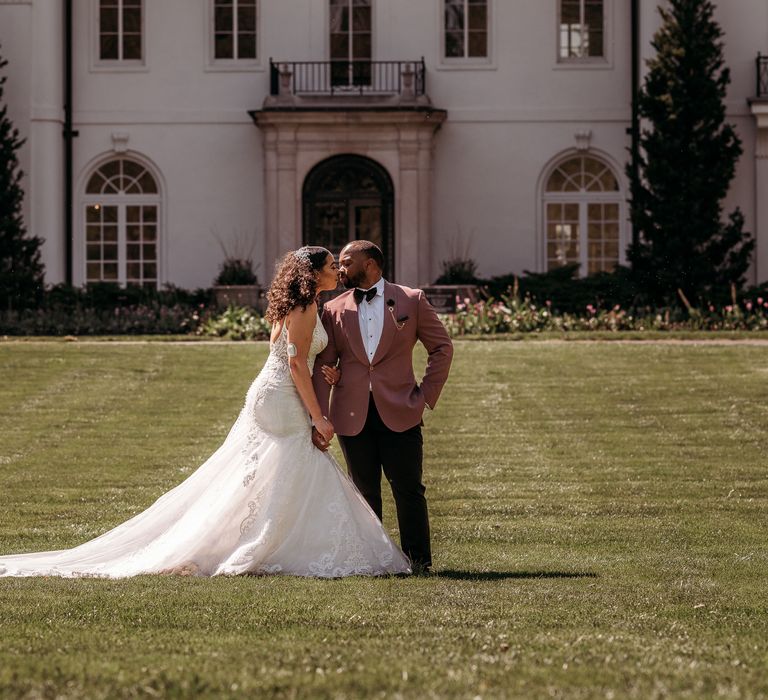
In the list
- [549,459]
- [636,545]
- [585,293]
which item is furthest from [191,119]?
[636,545]

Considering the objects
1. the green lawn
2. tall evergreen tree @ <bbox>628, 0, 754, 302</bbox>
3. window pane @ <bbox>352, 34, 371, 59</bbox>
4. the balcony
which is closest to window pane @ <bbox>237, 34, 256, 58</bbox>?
the balcony

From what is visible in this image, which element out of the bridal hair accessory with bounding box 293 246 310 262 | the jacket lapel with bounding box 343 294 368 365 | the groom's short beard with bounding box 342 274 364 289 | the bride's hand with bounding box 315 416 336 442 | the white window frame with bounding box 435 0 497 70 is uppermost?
the white window frame with bounding box 435 0 497 70

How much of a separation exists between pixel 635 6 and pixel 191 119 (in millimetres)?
8477

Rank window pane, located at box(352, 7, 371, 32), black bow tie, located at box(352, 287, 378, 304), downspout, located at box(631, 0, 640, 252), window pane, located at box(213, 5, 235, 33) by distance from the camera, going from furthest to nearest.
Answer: window pane, located at box(213, 5, 235, 33)
window pane, located at box(352, 7, 371, 32)
downspout, located at box(631, 0, 640, 252)
black bow tie, located at box(352, 287, 378, 304)

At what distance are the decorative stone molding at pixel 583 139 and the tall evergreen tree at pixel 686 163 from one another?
2187mm

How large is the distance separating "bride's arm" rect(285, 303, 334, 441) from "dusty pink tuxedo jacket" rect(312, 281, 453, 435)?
0.09 m

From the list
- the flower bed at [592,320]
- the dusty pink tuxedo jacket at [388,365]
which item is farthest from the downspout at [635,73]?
the dusty pink tuxedo jacket at [388,365]

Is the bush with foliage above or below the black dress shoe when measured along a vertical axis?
above

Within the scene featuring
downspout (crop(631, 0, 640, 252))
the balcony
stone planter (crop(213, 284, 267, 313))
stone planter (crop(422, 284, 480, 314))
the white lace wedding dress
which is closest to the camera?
the white lace wedding dress

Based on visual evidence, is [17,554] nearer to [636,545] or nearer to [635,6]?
[636,545]

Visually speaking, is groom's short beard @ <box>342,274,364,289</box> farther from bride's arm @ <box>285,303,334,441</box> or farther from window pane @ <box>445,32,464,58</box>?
window pane @ <box>445,32,464,58</box>

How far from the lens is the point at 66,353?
18.5 m

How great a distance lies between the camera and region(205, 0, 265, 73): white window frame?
91.1ft

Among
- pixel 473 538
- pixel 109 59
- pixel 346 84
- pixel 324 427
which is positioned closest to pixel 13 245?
pixel 109 59
